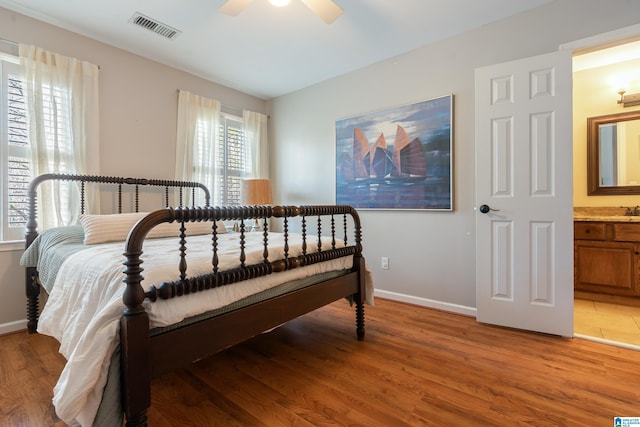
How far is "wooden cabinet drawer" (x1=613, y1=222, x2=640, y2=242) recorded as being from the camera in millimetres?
2832

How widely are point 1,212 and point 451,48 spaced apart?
3976 millimetres

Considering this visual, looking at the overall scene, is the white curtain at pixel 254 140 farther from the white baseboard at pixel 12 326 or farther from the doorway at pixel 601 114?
the doorway at pixel 601 114

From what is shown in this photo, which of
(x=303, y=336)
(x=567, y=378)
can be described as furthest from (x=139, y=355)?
(x=567, y=378)

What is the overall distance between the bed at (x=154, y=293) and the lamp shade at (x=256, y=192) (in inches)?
55.2

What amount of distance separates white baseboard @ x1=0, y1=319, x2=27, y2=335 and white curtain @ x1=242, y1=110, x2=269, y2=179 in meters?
2.56

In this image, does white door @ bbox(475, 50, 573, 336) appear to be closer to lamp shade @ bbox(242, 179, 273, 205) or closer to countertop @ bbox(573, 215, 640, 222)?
countertop @ bbox(573, 215, 640, 222)

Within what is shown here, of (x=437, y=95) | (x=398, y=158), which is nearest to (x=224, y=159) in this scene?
(x=398, y=158)

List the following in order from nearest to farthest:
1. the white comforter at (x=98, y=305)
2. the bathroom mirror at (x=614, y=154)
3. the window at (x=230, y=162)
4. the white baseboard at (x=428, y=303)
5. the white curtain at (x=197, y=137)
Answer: the white comforter at (x=98, y=305) → the white baseboard at (x=428, y=303) → the bathroom mirror at (x=614, y=154) → the white curtain at (x=197, y=137) → the window at (x=230, y=162)

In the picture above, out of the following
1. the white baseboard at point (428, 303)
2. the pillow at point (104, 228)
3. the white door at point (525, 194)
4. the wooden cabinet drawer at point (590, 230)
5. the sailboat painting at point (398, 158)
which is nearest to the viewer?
the pillow at point (104, 228)

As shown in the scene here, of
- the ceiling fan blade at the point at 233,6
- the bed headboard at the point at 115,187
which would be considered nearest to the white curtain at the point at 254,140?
the bed headboard at the point at 115,187

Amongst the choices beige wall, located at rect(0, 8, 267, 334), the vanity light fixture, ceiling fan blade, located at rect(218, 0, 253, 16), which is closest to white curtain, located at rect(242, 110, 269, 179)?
beige wall, located at rect(0, 8, 267, 334)

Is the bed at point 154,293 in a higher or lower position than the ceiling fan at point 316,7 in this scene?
lower

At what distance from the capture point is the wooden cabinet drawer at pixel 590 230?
9.80 ft

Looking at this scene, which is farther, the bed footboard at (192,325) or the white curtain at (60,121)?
the white curtain at (60,121)
